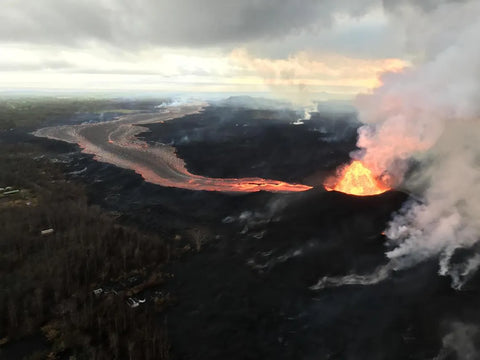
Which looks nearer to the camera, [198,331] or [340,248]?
[198,331]

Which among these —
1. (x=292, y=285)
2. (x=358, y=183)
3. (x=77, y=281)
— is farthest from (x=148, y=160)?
(x=292, y=285)

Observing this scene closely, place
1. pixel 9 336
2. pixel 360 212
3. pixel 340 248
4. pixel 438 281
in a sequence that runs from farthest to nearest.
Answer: pixel 360 212
pixel 340 248
pixel 438 281
pixel 9 336

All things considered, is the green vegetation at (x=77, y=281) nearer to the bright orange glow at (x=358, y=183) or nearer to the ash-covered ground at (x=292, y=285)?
the ash-covered ground at (x=292, y=285)

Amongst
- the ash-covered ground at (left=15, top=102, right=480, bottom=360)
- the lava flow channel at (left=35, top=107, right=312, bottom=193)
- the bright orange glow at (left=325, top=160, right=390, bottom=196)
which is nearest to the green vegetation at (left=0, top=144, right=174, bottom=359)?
the ash-covered ground at (left=15, top=102, right=480, bottom=360)

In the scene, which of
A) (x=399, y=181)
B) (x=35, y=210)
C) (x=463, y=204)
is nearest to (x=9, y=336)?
(x=35, y=210)

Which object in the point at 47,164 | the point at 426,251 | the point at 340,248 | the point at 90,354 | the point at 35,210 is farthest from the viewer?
the point at 47,164

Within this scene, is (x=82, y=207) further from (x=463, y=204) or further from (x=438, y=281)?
(x=463, y=204)

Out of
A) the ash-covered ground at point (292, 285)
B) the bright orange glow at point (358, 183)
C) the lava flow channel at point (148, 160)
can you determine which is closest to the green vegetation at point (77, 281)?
the ash-covered ground at point (292, 285)

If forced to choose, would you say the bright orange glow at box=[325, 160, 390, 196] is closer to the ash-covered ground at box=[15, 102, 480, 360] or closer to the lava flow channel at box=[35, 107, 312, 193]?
the ash-covered ground at box=[15, 102, 480, 360]
